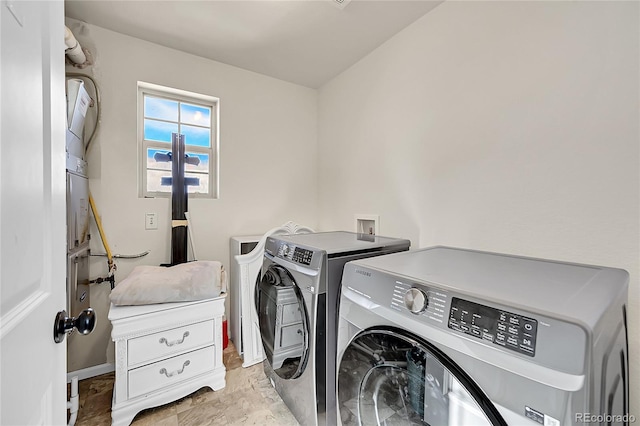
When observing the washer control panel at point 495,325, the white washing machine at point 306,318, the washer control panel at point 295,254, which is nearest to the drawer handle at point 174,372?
the white washing machine at point 306,318

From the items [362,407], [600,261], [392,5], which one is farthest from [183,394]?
[392,5]

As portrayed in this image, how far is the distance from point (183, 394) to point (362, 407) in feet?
4.11

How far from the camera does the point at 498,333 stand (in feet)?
1.90

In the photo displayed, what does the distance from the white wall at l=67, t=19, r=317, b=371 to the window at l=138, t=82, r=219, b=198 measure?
11 cm

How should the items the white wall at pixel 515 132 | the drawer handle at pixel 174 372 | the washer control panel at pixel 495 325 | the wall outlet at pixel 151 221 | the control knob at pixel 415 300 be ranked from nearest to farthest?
the washer control panel at pixel 495 325, the control knob at pixel 415 300, the white wall at pixel 515 132, the drawer handle at pixel 174 372, the wall outlet at pixel 151 221

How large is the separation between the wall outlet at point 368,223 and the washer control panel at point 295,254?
0.86 m

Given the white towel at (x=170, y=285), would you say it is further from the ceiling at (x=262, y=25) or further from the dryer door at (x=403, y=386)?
the ceiling at (x=262, y=25)

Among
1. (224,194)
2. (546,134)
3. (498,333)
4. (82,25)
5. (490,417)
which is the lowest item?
(490,417)

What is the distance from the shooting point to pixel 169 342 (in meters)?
1.56

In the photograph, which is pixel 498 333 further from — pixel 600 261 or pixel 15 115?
pixel 15 115

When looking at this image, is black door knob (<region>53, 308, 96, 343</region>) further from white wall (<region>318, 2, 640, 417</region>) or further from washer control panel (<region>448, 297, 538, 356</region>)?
white wall (<region>318, 2, 640, 417</region>)

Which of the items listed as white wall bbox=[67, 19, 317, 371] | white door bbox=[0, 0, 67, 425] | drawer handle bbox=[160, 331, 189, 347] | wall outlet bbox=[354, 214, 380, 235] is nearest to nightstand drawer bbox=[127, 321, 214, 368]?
drawer handle bbox=[160, 331, 189, 347]

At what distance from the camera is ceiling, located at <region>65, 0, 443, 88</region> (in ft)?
5.21

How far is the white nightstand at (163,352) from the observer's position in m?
1.43
